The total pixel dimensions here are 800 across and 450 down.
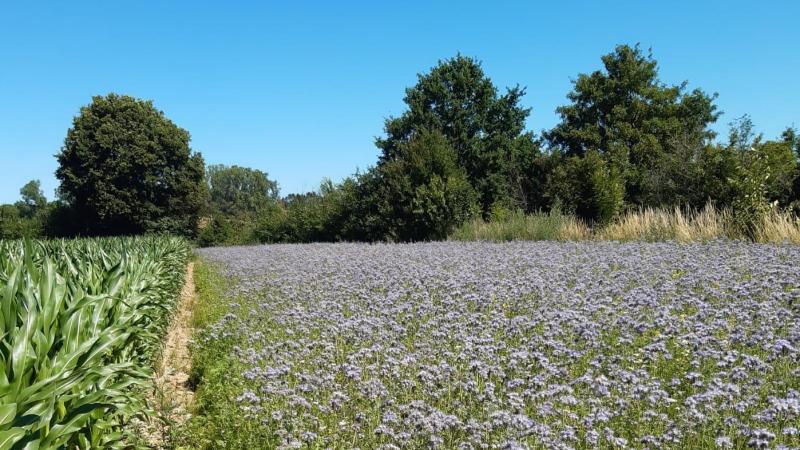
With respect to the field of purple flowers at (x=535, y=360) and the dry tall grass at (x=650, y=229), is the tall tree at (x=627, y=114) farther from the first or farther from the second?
the field of purple flowers at (x=535, y=360)

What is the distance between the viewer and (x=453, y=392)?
162 inches

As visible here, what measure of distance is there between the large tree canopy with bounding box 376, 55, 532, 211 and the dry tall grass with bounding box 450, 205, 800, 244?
11.0 m

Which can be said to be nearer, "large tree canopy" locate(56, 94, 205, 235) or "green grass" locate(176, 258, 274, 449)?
"green grass" locate(176, 258, 274, 449)

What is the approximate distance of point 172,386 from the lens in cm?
577

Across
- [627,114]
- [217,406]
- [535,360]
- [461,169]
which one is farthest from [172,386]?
[627,114]

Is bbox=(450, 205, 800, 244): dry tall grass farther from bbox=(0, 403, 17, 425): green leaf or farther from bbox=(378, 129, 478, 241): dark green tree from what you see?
bbox=(0, 403, 17, 425): green leaf

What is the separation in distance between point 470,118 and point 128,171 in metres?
23.5

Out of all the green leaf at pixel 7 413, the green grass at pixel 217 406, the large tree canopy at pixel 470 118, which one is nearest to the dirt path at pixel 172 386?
the green grass at pixel 217 406

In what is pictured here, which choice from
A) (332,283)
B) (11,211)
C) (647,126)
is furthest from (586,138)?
(11,211)

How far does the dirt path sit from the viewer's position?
4.27 metres

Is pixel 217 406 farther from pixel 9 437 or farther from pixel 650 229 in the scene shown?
pixel 650 229

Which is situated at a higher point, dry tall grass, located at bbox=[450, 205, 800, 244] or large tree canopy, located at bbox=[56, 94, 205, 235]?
large tree canopy, located at bbox=[56, 94, 205, 235]

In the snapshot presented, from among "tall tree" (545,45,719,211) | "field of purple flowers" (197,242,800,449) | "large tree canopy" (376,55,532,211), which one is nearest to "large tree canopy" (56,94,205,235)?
"large tree canopy" (376,55,532,211)

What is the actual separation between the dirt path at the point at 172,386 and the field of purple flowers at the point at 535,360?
1.52 feet
